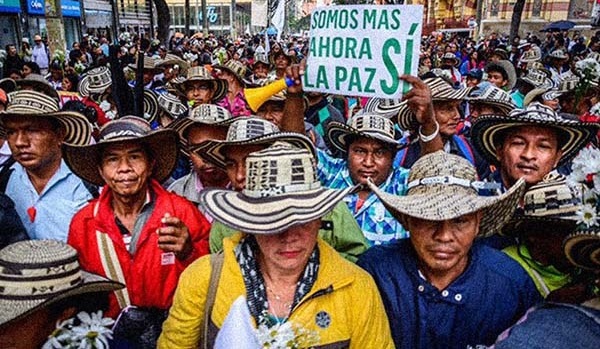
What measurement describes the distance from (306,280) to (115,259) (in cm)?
111

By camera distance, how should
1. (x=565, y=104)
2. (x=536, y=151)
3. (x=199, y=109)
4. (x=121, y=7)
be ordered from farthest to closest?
(x=121, y=7)
(x=565, y=104)
(x=199, y=109)
(x=536, y=151)

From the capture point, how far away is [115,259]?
2.66 meters

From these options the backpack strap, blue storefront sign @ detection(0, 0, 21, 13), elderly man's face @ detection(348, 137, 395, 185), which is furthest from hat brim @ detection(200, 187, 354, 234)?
blue storefront sign @ detection(0, 0, 21, 13)

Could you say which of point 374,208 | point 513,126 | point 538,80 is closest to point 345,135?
point 374,208

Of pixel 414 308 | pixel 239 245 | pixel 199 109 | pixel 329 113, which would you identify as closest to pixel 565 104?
pixel 329 113

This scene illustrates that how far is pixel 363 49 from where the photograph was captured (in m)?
3.00

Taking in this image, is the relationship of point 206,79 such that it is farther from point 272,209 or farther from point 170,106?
point 272,209

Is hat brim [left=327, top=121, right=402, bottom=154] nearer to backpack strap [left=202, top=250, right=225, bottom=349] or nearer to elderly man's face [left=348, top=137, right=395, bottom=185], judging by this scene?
elderly man's face [left=348, top=137, right=395, bottom=185]

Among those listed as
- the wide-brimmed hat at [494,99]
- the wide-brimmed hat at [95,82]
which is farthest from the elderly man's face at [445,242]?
the wide-brimmed hat at [95,82]

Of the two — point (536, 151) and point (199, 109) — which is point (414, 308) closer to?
point (536, 151)

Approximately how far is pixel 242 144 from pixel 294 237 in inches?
37.8

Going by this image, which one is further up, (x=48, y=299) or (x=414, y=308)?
(x=48, y=299)

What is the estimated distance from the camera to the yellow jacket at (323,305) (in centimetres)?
204

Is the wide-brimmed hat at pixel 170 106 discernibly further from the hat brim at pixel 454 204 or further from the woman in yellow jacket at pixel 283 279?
the hat brim at pixel 454 204
